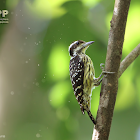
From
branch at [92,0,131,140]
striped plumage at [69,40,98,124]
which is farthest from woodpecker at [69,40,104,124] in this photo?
branch at [92,0,131,140]

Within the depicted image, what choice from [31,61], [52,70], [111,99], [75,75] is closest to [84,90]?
[75,75]

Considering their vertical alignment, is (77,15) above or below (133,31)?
above

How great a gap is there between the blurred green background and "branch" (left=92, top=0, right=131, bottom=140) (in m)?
1.04

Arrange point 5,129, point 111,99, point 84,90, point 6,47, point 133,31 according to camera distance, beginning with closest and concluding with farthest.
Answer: point 111,99
point 84,90
point 133,31
point 6,47
point 5,129

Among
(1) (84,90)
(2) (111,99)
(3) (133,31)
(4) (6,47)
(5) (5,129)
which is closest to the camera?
(2) (111,99)

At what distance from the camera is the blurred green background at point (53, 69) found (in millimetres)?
2752

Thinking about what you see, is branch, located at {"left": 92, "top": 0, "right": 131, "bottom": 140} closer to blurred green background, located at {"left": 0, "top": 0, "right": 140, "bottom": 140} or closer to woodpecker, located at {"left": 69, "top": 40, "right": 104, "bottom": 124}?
woodpecker, located at {"left": 69, "top": 40, "right": 104, "bottom": 124}

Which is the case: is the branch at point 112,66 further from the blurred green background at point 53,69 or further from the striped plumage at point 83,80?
the blurred green background at point 53,69

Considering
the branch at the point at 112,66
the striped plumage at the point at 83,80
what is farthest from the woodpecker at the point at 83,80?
the branch at the point at 112,66

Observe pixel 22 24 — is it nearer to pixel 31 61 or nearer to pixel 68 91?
pixel 31 61

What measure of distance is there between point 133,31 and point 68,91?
116 cm

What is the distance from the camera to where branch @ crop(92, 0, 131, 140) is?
152cm

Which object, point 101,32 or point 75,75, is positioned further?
point 101,32

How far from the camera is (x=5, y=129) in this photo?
12.2 ft
